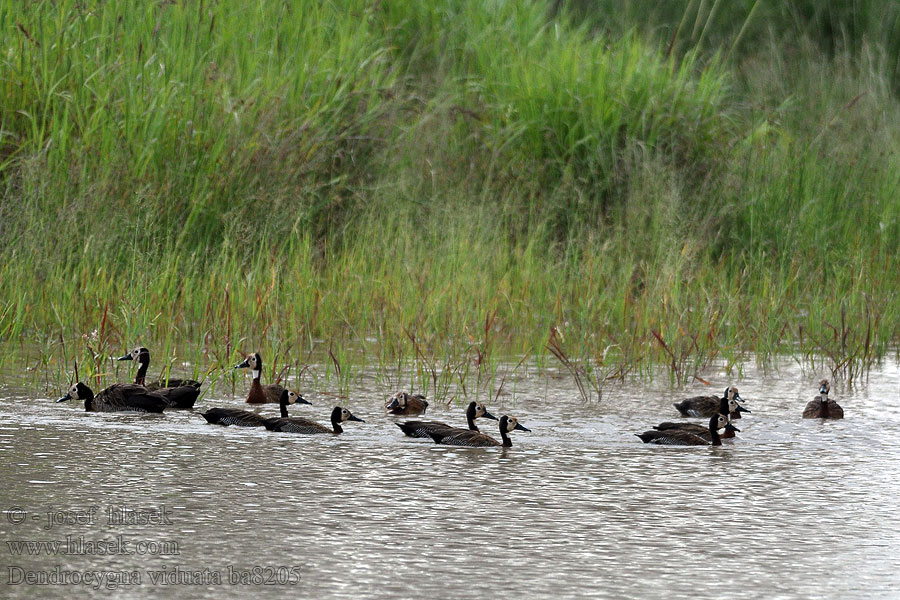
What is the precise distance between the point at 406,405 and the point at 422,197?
218 inches

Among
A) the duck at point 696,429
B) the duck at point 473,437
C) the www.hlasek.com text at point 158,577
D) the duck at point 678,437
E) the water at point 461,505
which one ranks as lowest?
the www.hlasek.com text at point 158,577

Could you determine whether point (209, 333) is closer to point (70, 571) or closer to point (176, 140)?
point (176, 140)

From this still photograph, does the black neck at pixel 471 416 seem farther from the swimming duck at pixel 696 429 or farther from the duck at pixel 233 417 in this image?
the duck at pixel 233 417

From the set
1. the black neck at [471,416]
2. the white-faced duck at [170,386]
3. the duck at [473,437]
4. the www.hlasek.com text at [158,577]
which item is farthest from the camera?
the white-faced duck at [170,386]

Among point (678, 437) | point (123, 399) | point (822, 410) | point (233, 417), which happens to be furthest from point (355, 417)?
point (822, 410)

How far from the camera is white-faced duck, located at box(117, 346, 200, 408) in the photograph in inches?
327

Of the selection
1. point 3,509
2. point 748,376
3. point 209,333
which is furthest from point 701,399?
point 3,509

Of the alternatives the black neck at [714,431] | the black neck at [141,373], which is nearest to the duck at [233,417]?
the black neck at [141,373]

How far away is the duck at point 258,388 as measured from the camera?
28.3ft

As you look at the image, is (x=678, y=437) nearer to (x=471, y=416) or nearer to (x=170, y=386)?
(x=471, y=416)

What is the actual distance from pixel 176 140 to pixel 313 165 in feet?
4.48

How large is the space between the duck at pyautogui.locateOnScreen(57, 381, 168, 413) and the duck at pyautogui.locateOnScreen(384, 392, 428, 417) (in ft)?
4.12

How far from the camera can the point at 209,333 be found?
10055mm

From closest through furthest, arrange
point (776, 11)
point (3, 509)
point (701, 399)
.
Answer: point (3, 509) → point (701, 399) → point (776, 11)
